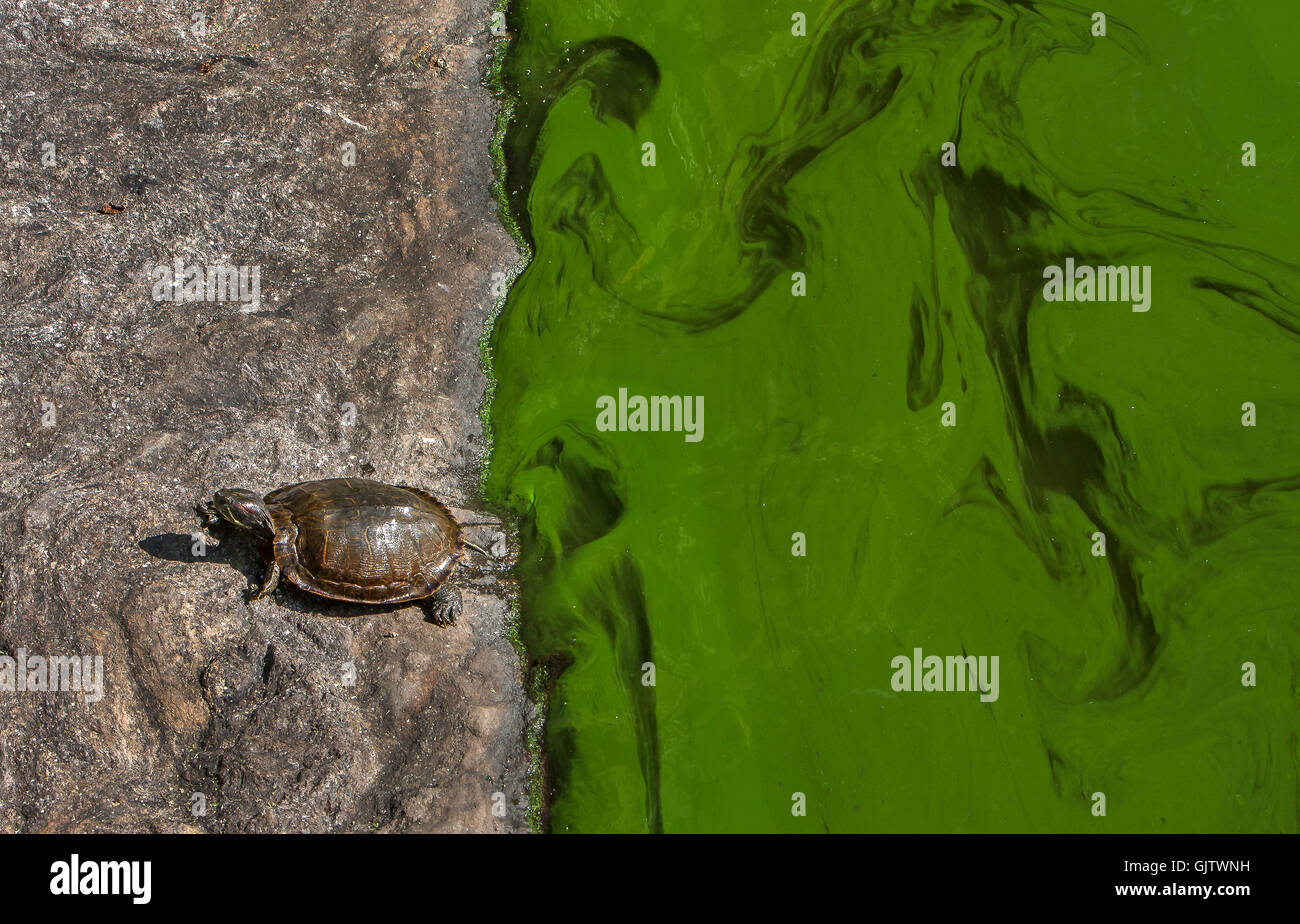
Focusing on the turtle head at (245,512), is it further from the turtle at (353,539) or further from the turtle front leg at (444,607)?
the turtle front leg at (444,607)

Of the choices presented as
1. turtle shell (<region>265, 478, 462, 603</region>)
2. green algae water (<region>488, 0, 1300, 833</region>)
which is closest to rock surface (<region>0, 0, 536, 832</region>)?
turtle shell (<region>265, 478, 462, 603</region>)

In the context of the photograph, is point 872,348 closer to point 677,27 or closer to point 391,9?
point 677,27

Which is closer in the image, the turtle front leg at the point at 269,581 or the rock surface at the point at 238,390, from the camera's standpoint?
the rock surface at the point at 238,390

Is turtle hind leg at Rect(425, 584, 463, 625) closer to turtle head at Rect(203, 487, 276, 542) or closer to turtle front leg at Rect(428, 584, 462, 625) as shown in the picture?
turtle front leg at Rect(428, 584, 462, 625)

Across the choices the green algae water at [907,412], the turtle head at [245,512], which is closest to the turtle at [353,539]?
the turtle head at [245,512]

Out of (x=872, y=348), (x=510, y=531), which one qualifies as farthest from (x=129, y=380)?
(x=872, y=348)

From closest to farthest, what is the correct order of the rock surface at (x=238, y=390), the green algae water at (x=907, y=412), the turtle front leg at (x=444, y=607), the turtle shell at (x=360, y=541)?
the rock surface at (x=238, y=390) → the turtle shell at (x=360, y=541) → the green algae water at (x=907, y=412) → the turtle front leg at (x=444, y=607)

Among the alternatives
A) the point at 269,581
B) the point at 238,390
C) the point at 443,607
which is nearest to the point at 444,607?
the point at 443,607
